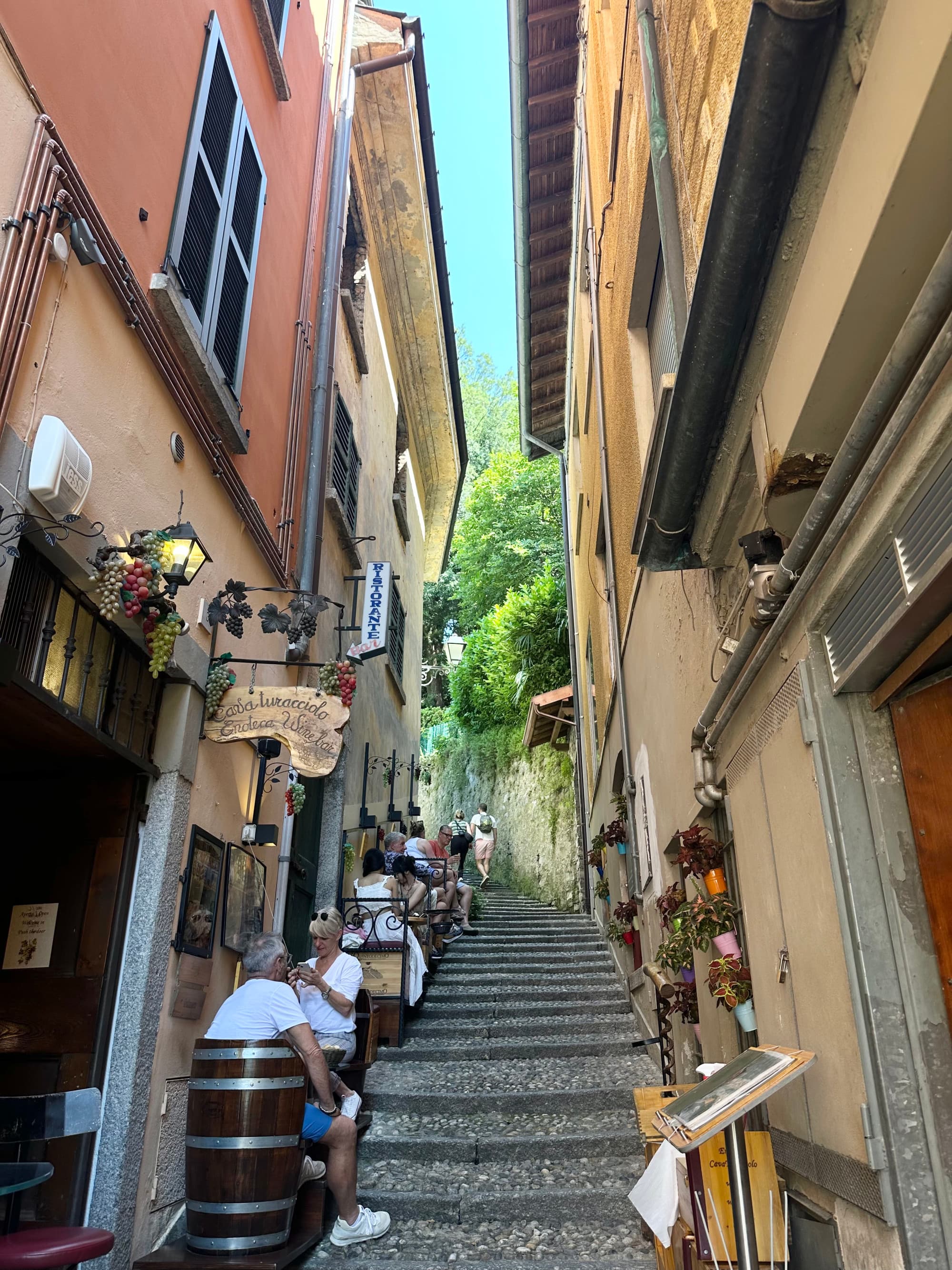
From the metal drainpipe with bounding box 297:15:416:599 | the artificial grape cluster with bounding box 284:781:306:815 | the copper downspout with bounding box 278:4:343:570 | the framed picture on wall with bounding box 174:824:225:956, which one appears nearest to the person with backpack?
the metal drainpipe with bounding box 297:15:416:599

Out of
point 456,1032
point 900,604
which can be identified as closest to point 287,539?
point 456,1032

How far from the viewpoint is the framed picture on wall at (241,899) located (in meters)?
5.38

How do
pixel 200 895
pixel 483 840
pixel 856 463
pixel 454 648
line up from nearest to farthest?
pixel 856 463
pixel 200 895
pixel 483 840
pixel 454 648

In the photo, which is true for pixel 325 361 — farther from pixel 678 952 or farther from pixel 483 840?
pixel 483 840

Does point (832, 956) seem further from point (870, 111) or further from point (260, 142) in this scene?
point (260, 142)

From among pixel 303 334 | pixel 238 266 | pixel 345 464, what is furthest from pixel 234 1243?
pixel 345 464

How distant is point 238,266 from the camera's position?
6125 mm

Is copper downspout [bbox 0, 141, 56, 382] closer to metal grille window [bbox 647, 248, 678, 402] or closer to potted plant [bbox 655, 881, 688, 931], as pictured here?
metal grille window [bbox 647, 248, 678, 402]

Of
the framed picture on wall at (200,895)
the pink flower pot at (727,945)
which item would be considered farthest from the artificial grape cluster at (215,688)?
the pink flower pot at (727,945)

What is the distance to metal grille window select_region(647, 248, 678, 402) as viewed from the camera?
6219 millimetres

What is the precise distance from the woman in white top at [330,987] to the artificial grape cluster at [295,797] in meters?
0.91

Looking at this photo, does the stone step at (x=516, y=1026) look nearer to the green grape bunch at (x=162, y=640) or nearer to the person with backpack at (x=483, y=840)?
the green grape bunch at (x=162, y=640)

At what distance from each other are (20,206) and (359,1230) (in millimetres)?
4814

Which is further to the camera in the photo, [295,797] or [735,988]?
[295,797]
